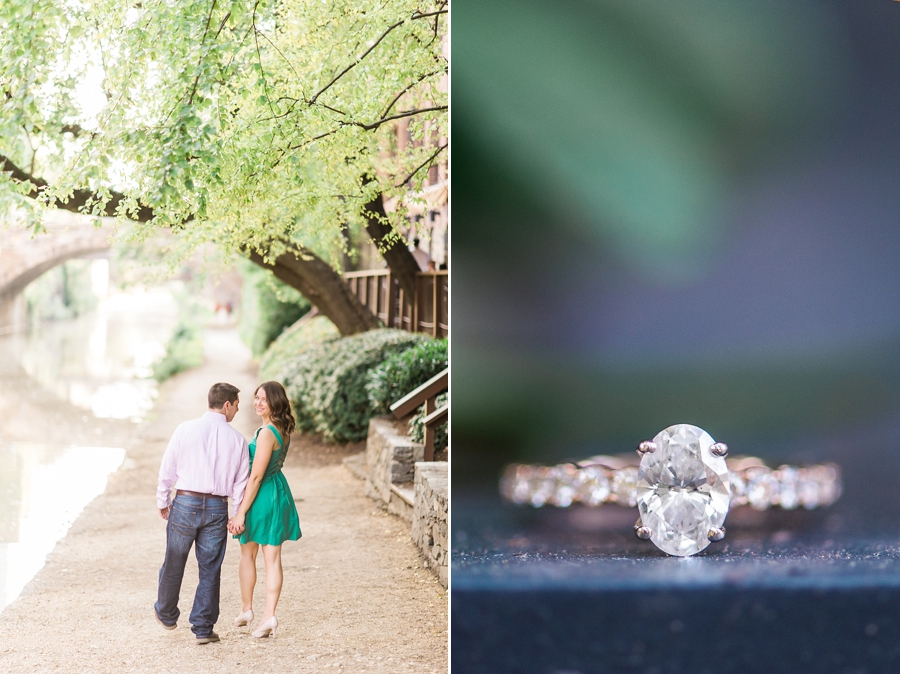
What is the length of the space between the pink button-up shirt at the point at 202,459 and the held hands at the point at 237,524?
6.7 inches

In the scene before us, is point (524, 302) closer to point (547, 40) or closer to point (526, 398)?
point (526, 398)

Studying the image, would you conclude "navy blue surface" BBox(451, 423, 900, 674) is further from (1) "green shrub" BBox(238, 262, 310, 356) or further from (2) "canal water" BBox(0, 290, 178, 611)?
(1) "green shrub" BBox(238, 262, 310, 356)

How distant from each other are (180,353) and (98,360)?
426 centimetres

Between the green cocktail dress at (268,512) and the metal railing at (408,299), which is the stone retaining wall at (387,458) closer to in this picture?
the metal railing at (408,299)

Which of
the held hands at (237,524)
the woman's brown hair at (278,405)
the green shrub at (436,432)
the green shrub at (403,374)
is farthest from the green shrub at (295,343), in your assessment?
the held hands at (237,524)

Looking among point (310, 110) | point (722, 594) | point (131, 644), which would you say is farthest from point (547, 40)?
point (131, 644)

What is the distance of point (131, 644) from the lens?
15.8ft

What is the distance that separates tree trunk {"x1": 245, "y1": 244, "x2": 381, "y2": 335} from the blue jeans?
7.23 meters

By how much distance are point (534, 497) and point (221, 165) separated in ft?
9.45

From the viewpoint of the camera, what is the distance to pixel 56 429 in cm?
1341

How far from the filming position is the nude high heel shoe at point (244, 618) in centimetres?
514

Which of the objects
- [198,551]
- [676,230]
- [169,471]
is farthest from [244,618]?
[676,230]

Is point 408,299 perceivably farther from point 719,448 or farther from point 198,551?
point 719,448

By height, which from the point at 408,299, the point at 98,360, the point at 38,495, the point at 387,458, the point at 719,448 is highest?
the point at 408,299
